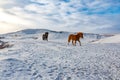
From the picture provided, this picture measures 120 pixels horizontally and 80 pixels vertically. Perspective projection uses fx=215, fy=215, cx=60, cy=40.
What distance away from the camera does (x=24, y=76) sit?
36.2ft

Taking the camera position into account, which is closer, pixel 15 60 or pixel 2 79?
pixel 2 79

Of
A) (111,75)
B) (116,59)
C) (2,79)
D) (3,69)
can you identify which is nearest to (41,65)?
(3,69)

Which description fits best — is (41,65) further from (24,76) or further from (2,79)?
(2,79)

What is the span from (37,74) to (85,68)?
3593mm

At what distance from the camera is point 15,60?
44.1 ft

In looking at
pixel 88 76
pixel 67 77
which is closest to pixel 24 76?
pixel 67 77

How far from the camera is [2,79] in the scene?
407 inches

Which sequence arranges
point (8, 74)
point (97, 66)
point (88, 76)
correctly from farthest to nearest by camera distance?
1. point (97, 66)
2. point (88, 76)
3. point (8, 74)

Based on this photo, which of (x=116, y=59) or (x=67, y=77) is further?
(x=116, y=59)

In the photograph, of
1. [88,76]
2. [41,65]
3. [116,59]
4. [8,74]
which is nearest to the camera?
[8,74]

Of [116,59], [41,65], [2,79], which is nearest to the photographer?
[2,79]

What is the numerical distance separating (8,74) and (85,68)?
16.5 ft

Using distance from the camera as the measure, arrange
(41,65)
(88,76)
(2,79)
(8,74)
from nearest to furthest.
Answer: (2,79) → (8,74) → (88,76) → (41,65)

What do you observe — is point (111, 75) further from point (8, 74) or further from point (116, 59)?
point (8, 74)
